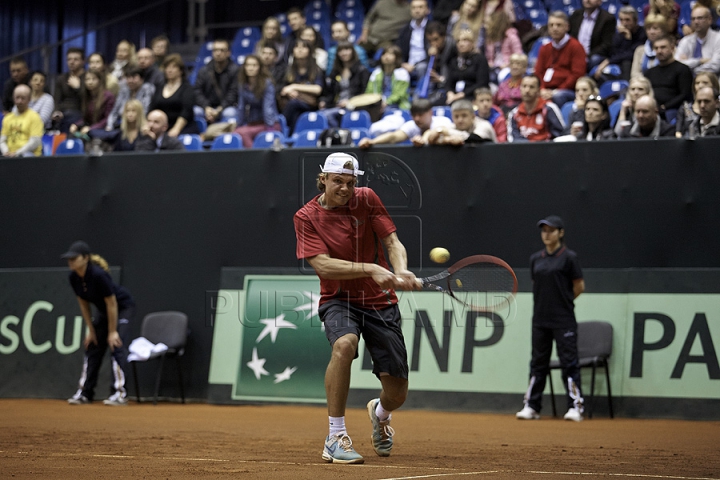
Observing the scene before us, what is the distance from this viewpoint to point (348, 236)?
611 cm

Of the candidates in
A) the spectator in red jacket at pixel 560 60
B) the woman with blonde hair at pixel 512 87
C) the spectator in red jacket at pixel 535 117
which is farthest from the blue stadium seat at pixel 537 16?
the spectator in red jacket at pixel 535 117

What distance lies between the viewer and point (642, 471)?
531 centimetres

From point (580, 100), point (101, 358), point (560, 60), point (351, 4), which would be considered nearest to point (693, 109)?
point (580, 100)

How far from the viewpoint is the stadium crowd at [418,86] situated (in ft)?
34.4

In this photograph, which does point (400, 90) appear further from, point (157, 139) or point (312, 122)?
point (157, 139)

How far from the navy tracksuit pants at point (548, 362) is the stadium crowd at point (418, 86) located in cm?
230

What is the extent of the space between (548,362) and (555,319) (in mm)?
457

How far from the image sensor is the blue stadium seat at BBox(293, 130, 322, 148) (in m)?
11.6

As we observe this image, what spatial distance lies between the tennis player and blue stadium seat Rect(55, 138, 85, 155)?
7595 mm

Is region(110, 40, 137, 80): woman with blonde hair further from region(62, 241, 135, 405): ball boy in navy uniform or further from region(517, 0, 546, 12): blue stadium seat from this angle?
region(517, 0, 546, 12): blue stadium seat

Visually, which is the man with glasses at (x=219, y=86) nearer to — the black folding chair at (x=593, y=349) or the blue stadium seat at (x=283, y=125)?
the blue stadium seat at (x=283, y=125)

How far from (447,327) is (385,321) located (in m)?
4.05

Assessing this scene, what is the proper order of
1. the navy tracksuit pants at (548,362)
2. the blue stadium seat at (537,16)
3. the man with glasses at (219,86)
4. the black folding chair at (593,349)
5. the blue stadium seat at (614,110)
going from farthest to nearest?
the blue stadium seat at (537,16), the man with glasses at (219,86), the blue stadium seat at (614,110), the black folding chair at (593,349), the navy tracksuit pants at (548,362)

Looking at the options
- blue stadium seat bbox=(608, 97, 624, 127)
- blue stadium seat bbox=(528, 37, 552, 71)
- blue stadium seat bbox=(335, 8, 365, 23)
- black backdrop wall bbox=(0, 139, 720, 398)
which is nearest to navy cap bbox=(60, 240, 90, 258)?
black backdrop wall bbox=(0, 139, 720, 398)
